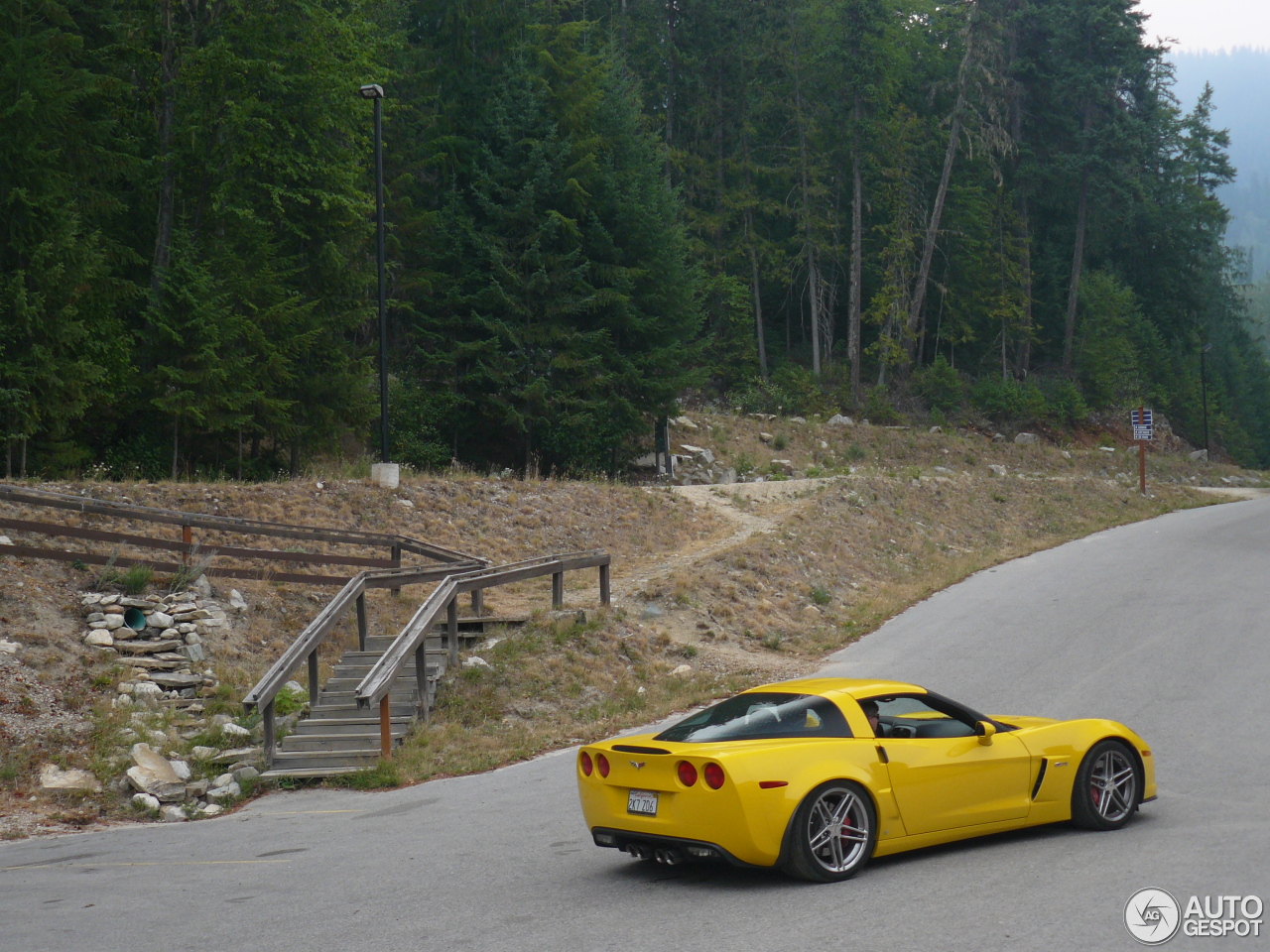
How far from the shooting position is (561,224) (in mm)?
32562

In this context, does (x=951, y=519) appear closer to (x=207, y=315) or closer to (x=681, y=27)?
(x=207, y=315)

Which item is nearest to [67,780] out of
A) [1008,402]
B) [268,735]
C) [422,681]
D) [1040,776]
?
[268,735]

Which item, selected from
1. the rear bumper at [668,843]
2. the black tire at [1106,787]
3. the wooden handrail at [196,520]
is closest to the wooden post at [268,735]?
the wooden handrail at [196,520]

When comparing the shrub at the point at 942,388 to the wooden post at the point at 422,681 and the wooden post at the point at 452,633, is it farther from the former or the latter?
the wooden post at the point at 422,681

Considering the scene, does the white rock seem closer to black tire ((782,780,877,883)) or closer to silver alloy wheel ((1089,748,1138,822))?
black tire ((782,780,877,883))

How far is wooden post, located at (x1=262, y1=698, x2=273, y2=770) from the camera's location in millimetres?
11481

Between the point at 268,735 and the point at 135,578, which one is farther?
the point at 135,578

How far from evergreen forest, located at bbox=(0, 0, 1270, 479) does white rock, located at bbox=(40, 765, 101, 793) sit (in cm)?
1167

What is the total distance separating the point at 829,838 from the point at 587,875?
1.70 meters

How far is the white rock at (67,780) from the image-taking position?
432 inches

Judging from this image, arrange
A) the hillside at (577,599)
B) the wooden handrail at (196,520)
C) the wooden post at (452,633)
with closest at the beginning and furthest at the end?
the hillside at (577,599)
the wooden post at (452,633)
the wooden handrail at (196,520)

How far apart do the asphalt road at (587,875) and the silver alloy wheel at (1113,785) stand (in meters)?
0.16

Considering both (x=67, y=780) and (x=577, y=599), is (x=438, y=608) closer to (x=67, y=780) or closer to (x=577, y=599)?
(x=67, y=780)

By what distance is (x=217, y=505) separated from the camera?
61.3 feet
